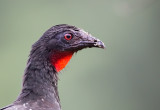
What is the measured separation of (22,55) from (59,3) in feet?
9.05

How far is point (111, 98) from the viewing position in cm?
1664

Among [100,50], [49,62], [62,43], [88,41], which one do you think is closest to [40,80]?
[49,62]

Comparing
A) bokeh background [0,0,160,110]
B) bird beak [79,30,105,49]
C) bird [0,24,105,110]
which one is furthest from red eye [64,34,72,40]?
bokeh background [0,0,160,110]

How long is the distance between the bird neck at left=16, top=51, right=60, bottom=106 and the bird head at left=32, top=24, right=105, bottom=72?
0.39ft

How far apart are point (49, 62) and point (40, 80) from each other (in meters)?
0.29

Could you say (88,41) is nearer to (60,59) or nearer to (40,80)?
(60,59)

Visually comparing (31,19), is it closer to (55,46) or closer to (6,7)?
(6,7)

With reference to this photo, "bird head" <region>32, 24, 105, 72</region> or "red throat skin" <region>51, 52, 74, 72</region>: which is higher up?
"bird head" <region>32, 24, 105, 72</region>

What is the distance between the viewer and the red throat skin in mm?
7457

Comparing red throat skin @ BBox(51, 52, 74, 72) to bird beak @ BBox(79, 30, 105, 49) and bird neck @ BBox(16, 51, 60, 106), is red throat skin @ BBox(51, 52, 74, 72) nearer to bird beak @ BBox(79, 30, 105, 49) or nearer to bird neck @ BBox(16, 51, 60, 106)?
bird neck @ BBox(16, 51, 60, 106)

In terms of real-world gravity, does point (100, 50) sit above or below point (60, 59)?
above

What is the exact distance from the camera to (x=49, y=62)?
7.42 metres

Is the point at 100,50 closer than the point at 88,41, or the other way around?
the point at 88,41

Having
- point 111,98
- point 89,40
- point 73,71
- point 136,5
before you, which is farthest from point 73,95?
point 89,40
